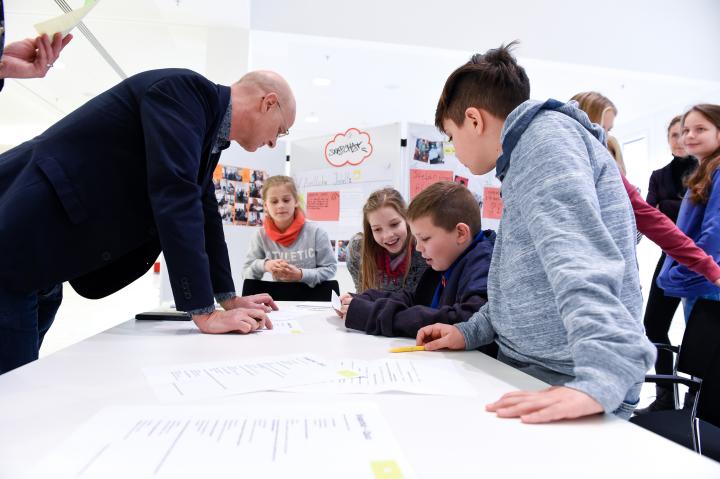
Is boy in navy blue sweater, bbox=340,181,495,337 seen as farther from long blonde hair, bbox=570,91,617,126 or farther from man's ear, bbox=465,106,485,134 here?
long blonde hair, bbox=570,91,617,126

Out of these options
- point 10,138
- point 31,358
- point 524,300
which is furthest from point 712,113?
point 10,138

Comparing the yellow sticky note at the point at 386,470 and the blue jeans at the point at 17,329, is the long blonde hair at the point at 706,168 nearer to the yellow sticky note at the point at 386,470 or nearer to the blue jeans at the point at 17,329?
the yellow sticky note at the point at 386,470

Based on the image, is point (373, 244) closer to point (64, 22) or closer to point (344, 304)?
point (344, 304)

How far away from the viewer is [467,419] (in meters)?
0.52

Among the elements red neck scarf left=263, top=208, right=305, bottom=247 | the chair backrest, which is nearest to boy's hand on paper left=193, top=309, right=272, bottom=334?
the chair backrest

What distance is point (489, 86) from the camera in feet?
3.21

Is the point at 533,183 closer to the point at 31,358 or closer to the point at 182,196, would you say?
the point at 182,196

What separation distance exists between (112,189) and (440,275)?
0.93 metres

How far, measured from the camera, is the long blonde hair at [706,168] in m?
2.00

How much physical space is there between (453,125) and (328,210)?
2.42 metres

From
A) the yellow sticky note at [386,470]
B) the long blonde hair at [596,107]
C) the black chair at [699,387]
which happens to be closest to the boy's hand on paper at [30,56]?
the yellow sticky note at [386,470]

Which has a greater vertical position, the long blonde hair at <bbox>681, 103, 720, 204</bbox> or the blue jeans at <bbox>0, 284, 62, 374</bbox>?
the long blonde hair at <bbox>681, 103, 720, 204</bbox>

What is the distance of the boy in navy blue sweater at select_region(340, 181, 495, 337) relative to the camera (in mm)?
1066

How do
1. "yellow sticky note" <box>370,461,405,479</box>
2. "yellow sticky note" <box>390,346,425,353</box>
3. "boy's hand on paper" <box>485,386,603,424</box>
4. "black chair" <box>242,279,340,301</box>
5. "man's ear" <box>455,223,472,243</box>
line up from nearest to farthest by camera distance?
"yellow sticky note" <box>370,461,405,479</box> → "boy's hand on paper" <box>485,386,603,424</box> → "yellow sticky note" <box>390,346,425,353</box> → "man's ear" <box>455,223,472,243</box> → "black chair" <box>242,279,340,301</box>
